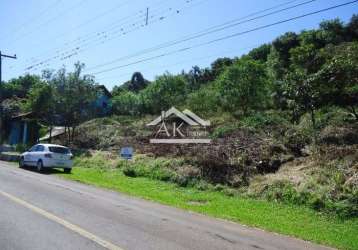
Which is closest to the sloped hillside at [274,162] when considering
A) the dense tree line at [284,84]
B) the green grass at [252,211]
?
the green grass at [252,211]

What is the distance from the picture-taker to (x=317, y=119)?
886 inches

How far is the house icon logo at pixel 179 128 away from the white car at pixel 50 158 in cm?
682

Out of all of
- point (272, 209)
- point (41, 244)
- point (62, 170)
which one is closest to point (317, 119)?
point (272, 209)

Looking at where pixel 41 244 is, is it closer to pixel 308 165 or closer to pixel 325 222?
pixel 325 222

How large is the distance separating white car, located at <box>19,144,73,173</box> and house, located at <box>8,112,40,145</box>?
1664 cm

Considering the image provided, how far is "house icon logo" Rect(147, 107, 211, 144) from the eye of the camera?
1034 inches

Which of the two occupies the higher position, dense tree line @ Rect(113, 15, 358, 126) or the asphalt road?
dense tree line @ Rect(113, 15, 358, 126)

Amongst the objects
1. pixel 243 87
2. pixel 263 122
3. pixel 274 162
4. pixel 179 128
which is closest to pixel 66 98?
pixel 179 128

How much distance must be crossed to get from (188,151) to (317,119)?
7.46m

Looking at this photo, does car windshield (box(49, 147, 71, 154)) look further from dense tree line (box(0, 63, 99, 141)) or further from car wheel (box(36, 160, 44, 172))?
dense tree line (box(0, 63, 99, 141))

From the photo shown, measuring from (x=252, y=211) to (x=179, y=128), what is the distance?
55.9ft

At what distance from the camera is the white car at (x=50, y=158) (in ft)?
73.4

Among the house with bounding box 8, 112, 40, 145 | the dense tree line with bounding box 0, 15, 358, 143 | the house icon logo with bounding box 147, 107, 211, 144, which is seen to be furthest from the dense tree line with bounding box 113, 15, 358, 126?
the house with bounding box 8, 112, 40, 145

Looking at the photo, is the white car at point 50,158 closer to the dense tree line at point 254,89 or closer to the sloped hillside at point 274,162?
the sloped hillside at point 274,162
